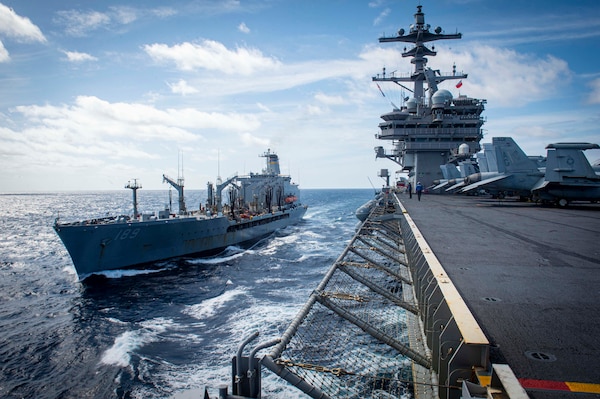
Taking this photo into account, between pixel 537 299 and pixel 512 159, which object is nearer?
pixel 537 299

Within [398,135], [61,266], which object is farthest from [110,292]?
[398,135]

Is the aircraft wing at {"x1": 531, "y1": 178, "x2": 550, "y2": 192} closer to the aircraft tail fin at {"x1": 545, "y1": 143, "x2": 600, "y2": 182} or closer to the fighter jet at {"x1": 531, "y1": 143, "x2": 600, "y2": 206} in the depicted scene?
the fighter jet at {"x1": 531, "y1": 143, "x2": 600, "y2": 206}

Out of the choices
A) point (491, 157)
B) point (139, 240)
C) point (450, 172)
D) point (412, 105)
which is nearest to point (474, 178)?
point (491, 157)

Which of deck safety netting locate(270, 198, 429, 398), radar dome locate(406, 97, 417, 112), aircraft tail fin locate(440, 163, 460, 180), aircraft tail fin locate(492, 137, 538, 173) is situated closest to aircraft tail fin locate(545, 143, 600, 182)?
aircraft tail fin locate(492, 137, 538, 173)

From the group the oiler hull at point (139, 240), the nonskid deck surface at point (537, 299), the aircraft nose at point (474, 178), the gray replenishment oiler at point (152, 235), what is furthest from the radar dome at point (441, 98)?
the nonskid deck surface at point (537, 299)

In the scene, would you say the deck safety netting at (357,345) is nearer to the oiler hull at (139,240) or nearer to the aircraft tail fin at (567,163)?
the aircraft tail fin at (567,163)

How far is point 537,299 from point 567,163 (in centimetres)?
2358

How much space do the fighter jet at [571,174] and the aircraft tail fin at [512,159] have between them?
2.28m

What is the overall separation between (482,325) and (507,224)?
12.7 metres

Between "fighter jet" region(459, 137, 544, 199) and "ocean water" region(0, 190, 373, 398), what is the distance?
46.4 feet

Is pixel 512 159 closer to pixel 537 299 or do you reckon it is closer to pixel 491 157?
pixel 491 157

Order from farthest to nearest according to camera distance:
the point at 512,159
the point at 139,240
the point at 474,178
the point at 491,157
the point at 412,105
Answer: the point at 412,105, the point at 491,157, the point at 474,178, the point at 139,240, the point at 512,159

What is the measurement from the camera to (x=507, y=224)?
15.4 m

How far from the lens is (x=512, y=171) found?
26.8 m
